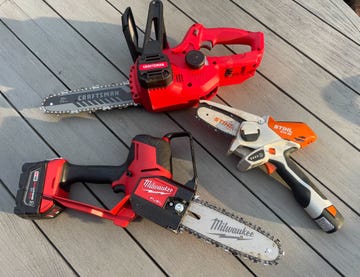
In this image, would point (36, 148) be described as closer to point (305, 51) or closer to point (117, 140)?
point (117, 140)

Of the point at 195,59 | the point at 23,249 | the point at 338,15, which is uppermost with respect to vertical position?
the point at 338,15

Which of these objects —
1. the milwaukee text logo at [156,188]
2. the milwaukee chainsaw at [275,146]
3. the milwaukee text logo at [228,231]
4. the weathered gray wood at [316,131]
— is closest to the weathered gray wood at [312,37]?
the weathered gray wood at [316,131]

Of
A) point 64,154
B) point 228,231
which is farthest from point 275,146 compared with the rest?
point 64,154

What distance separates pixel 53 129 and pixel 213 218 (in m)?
0.99

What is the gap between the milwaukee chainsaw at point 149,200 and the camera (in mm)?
1555

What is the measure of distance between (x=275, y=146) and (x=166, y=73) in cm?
62

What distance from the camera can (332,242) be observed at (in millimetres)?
1663

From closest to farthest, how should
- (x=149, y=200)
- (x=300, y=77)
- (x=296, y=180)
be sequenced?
1. (x=149, y=200)
2. (x=296, y=180)
3. (x=300, y=77)

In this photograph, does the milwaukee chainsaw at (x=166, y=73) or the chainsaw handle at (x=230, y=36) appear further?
the chainsaw handle at (x=230, y=36)

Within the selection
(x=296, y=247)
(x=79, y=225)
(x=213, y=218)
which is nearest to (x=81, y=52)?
(x=79, y=225)

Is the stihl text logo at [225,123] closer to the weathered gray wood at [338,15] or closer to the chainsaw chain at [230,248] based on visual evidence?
the chainsaw chain at [230,248]

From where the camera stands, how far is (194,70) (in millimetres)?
1759

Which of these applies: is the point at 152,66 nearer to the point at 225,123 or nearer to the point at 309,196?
the point at 225,123

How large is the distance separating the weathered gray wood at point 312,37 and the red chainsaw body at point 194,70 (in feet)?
1.24
